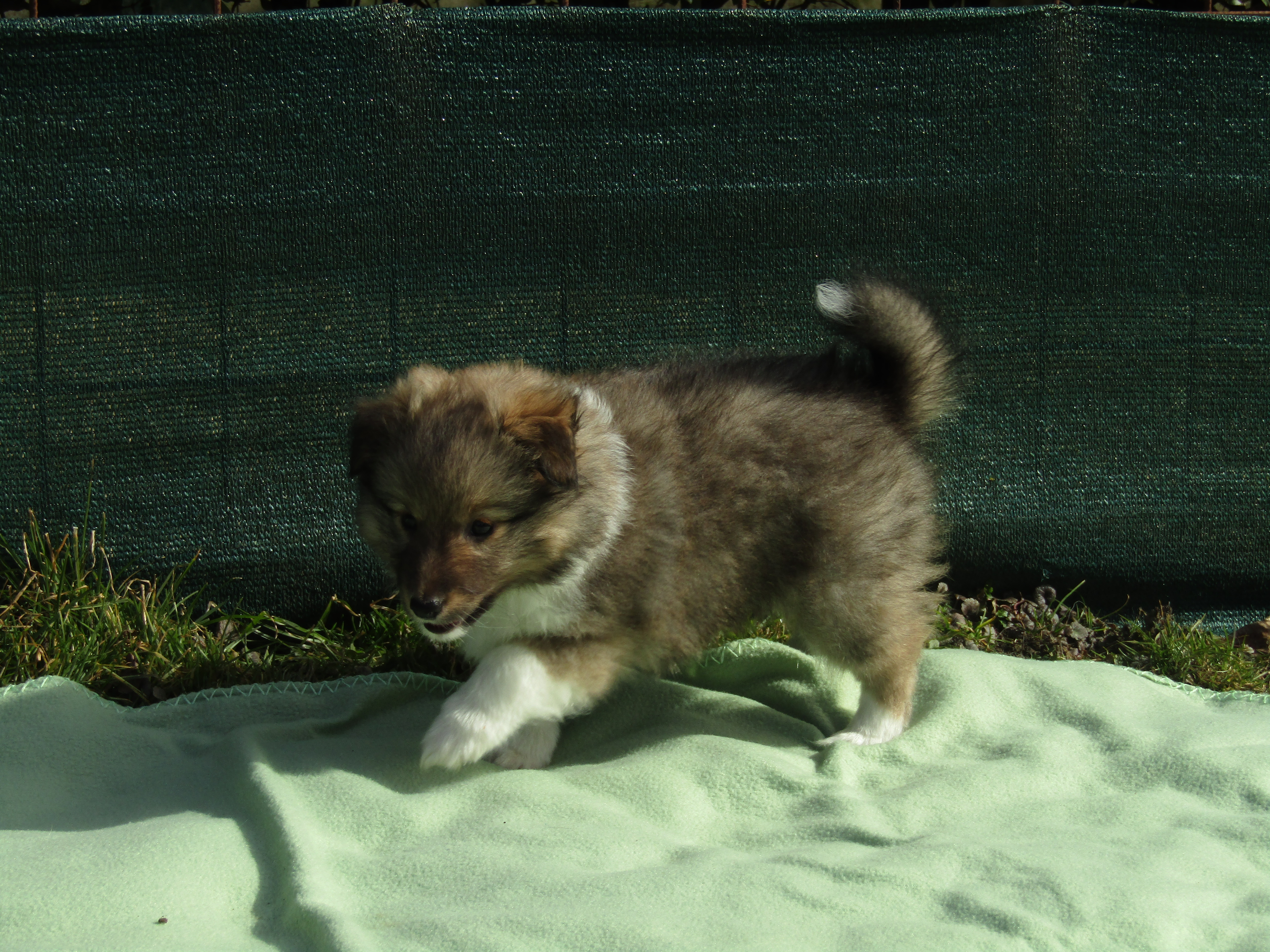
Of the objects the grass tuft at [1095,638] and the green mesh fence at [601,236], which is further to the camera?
the grass tuft at [1095,638]

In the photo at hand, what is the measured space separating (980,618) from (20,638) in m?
3.48

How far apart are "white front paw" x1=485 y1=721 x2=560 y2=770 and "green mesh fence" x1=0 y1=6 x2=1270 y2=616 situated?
120cm

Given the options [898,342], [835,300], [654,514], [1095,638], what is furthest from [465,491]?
[1095,638]

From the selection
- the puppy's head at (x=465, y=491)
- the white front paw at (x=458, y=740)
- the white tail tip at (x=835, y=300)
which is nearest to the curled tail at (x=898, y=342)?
the white tail tip at (x=835, y=300)

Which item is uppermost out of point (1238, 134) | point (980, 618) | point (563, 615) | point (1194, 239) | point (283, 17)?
point (283, 17)

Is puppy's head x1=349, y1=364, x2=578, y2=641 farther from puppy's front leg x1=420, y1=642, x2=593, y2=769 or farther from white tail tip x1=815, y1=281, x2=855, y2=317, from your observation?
white tail tip x1=815, y1=281, x2=855, y2=317

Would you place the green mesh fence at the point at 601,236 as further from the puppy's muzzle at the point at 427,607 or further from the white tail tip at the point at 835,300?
the puppy's muzzle at the point at 427,607

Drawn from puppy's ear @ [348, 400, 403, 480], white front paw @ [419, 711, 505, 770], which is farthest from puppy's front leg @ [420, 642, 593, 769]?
puppy's ear @ [348, 400, 403, 480]

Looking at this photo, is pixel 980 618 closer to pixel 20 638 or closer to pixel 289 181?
pixel 289 181

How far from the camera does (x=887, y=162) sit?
4.29 m

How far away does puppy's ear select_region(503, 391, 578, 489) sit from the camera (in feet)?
9.50

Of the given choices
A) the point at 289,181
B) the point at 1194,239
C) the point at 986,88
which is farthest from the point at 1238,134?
the point at 289,181

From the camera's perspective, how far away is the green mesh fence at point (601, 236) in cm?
402

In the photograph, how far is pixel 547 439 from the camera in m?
2.91
